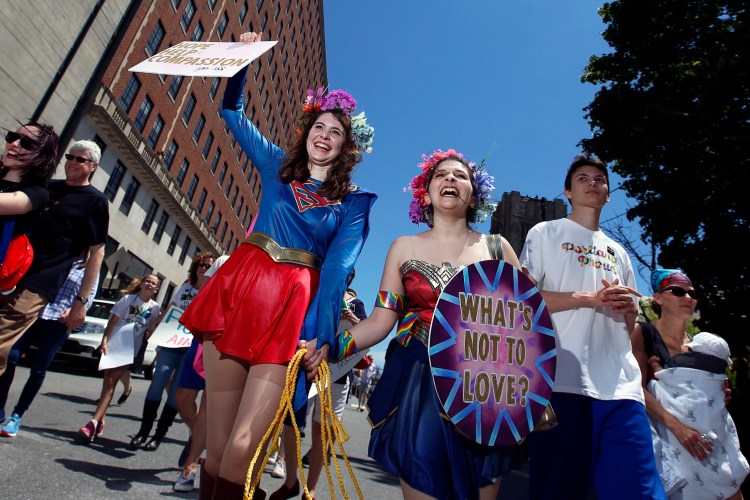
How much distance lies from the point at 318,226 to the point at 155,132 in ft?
93.4

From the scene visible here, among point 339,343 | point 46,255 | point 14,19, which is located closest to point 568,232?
point 339,343

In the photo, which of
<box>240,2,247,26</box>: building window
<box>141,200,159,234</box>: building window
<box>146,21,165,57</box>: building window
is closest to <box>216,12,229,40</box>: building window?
<box>240,2,247,26</box>: building window

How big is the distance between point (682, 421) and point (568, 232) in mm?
1608

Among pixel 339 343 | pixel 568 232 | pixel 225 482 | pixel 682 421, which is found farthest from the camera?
pixel 682 421

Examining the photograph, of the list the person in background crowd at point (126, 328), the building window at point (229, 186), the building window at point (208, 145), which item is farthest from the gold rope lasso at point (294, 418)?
the building window at point (229, 186)

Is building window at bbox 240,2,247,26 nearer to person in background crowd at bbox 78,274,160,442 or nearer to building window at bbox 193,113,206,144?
building window at bbox 193,113,206,144

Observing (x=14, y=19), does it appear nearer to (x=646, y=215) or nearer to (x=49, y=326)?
(x=49, y=326)

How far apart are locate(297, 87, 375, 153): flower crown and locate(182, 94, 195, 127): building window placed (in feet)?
99.0

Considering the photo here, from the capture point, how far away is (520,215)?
53.0 feet

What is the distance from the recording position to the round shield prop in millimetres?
1837

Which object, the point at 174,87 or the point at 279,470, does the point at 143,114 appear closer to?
the point at 174,87

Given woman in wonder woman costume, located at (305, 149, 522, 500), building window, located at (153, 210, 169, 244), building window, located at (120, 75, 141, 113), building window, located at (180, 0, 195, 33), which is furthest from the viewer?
building window, located at (153, 210, 169, 244)

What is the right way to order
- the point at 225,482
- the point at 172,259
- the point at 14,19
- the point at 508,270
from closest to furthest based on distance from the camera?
the point at 225,482 → the point at 508,270 → the point at 14,19 → the point at 172,259

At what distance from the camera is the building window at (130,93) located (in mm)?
23395
